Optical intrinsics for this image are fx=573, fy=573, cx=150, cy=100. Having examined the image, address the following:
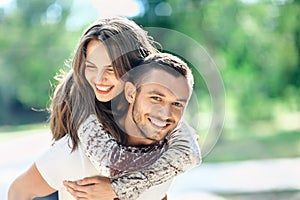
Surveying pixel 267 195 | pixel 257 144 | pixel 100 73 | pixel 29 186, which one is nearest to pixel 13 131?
pixel 267 195

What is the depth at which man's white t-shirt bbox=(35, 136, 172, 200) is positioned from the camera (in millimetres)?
677

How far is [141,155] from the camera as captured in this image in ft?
2.18

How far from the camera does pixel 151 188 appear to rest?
676mm

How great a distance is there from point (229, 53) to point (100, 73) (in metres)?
2.69

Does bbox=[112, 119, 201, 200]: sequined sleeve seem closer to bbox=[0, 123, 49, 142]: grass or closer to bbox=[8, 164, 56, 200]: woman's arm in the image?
bbox=[8, 164, 56, 200]: woman's arm

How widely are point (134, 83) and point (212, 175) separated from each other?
8.19 ft

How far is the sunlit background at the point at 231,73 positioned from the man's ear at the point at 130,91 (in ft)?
4.60

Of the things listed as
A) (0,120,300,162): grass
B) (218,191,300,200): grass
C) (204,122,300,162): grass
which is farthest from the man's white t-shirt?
(204,122,300,162): grass

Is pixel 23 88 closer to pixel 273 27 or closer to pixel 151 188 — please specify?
pixel 273 27

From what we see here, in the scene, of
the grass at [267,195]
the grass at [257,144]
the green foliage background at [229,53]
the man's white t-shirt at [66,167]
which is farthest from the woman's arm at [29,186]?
the grass at [257,144]

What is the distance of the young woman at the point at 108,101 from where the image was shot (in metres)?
0.64

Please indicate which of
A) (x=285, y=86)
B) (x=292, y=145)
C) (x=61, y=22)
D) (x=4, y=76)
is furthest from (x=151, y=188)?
(x=292, y=145)

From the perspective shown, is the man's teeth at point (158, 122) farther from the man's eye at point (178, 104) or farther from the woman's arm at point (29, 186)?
the woman's arm at point (29, 186)

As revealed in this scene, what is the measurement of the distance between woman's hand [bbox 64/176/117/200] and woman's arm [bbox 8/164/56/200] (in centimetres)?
7
